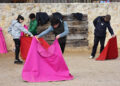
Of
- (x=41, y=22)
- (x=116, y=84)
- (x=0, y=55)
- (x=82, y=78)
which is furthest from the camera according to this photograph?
(x=41, y=22)

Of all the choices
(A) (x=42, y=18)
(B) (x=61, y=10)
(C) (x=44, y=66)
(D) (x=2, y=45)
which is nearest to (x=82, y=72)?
(C) (x=44, y=66)

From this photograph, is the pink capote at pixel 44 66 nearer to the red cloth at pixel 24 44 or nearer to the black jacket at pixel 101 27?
the red cloth at pixel 24 44

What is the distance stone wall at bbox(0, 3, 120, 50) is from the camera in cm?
1244

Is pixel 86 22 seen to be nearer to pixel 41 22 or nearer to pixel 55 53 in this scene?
pixel 41 22

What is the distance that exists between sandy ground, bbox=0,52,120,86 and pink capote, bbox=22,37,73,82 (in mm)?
228

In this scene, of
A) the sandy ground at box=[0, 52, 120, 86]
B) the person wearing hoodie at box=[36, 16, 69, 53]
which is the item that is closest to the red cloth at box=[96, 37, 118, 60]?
the sandy ground at box=[0, 52, 120, 86]

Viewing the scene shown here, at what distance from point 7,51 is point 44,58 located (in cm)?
548

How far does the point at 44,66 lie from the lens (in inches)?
276

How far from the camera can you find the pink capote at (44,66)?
6867 millimetres

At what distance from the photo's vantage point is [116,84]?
6441mm

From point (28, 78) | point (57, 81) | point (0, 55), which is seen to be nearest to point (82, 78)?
point (57, 81)

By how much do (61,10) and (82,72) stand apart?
535cm

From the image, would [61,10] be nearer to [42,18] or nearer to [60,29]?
→ [42,18]

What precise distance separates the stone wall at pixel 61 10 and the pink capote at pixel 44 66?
5.53 m
